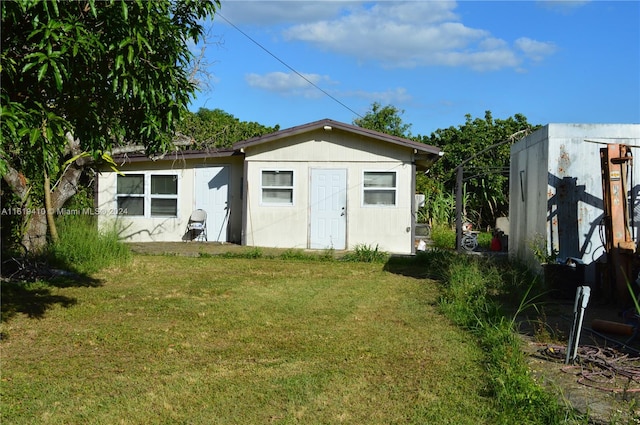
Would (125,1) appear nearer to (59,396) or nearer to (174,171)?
(59,396)

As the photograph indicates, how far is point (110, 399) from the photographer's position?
196 inches

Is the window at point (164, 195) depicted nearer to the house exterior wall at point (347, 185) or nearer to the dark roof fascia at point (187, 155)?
the dark roof fascia at point (187, 155)

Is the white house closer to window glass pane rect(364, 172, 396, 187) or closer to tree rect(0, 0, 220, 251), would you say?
window glass pane rect(364, 172, 396, 187)

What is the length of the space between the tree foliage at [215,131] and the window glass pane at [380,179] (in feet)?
14.2

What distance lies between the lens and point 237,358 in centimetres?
615

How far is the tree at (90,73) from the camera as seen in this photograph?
4535mm

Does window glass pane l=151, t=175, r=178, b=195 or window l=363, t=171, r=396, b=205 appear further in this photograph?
window glass pane l=151, t=175, r=178, b=195

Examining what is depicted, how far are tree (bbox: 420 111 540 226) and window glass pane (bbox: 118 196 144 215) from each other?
10.4 metres

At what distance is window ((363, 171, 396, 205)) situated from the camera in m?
15.9

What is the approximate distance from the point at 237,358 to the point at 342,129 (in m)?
10.3

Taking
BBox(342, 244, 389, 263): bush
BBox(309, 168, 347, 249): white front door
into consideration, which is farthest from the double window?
BBox(342, 244, 389, 263): bush

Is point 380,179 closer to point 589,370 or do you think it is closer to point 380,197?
point 380,197

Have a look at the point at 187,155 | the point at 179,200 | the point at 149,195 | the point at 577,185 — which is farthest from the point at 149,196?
the point at 577,185

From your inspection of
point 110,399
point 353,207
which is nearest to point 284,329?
point 110,399
